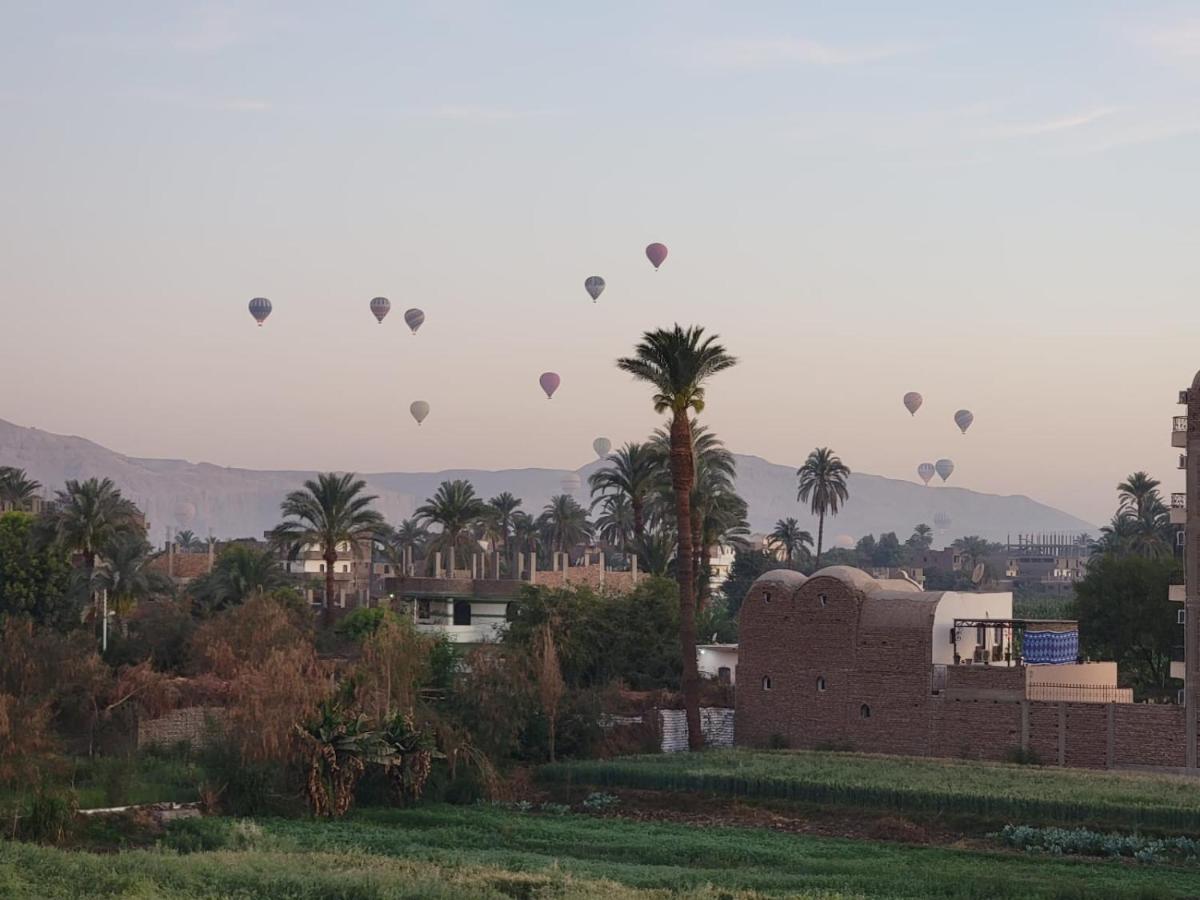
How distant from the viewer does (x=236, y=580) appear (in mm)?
80250

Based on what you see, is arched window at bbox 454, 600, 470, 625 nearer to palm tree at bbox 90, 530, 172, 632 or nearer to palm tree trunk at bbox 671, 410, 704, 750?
palm tree at bbox 90, 530, 172, 632

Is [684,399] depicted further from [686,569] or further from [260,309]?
[260,309]

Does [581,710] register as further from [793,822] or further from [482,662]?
[793,822]

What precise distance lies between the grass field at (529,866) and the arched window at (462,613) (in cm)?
3962

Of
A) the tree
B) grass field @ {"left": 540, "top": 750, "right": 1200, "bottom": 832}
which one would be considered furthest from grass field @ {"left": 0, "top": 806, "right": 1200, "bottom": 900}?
the tree

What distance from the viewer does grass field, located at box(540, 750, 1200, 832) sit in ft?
147

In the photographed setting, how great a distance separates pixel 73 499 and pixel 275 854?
45225 mm

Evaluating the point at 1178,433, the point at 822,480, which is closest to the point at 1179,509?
the point at 1178,433

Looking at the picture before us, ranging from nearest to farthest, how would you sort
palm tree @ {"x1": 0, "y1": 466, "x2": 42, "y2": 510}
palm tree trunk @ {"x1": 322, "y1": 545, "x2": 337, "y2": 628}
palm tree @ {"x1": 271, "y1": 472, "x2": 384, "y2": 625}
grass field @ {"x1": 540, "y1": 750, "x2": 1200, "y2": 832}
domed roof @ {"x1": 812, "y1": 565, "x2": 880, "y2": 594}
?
1. grass field @ {"x1": 540, "y1": 750, "x2": 1200, "y2": 832}
2. domed roof @ {"x1": 812, "y1": 565, "x2": 880, "y2": 594}
3. palm tree @ {"x1": 271, "y1": 472, "x2": 384, "y2": 625}
4. palm tree trunk @ {"x1": 322, "y1": 545, "x2": 337, "y2": 628}
5. palm tree @ {"x1": 0, "y1": 466, "x2": 42, "y2": 510}

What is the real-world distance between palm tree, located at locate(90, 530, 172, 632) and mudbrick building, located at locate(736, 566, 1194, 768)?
27.5 m

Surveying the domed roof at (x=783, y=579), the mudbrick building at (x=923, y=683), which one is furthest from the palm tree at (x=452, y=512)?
the mudbrick building at (x=923, y=683)

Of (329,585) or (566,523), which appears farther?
(566,523)

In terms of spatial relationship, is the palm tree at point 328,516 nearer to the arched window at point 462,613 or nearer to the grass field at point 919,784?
the arched window at point 462,613

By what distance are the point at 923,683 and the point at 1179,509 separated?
34.0 feet
